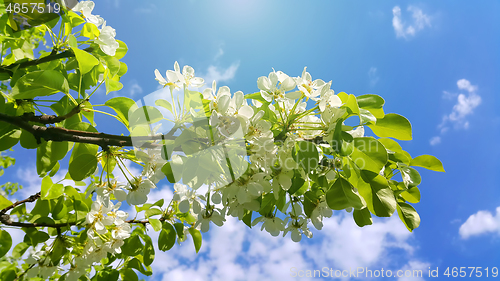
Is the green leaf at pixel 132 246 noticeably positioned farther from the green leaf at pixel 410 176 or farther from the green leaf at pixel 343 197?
the green leaf at pixel 410 176

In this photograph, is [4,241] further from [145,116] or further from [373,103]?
[373,103]

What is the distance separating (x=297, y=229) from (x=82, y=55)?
4.31ft

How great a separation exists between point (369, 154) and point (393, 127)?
199mm

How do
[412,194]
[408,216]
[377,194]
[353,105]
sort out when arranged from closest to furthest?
1. [353,105]
2. [377,194]
3. [408,216]
4. [412,194]

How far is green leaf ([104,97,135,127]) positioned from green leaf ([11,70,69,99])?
20cm

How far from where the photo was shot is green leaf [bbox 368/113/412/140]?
1.05m

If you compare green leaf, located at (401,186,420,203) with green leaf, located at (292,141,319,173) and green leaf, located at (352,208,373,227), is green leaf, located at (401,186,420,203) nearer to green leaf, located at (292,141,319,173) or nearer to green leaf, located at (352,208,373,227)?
green leaf, located at (352,208,373,227)

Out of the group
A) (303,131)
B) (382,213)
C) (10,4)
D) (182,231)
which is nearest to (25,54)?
(10,4)

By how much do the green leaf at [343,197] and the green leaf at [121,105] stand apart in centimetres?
89

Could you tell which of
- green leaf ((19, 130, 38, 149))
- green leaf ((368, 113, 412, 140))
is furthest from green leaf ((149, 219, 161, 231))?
green leaf ((368, 113, 412, 140))

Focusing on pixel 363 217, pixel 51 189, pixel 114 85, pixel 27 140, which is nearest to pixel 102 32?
pixel 114 85

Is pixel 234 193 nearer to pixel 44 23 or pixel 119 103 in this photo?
pixel 119 103

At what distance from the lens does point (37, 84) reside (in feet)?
3.60

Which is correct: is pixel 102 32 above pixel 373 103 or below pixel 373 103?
above
